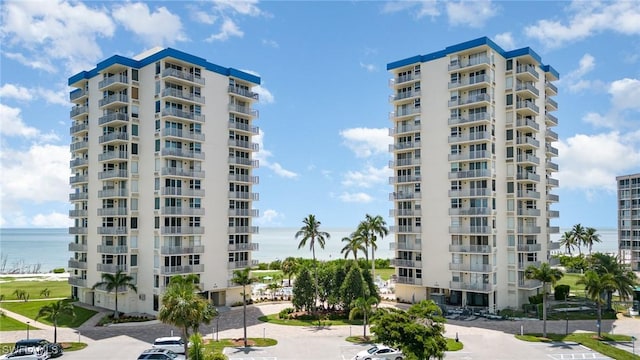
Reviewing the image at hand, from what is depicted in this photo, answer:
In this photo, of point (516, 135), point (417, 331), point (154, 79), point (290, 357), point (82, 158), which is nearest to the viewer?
point (417, 331)

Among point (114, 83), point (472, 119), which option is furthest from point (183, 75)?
point (472, 119)

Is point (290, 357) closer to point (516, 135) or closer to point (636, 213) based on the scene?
point (516, 135)

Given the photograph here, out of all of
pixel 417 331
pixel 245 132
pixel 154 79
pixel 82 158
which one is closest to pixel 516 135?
pixel 245 132

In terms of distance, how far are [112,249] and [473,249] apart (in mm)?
46663

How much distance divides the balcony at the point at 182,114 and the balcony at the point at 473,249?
37.3m

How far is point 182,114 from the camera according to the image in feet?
218

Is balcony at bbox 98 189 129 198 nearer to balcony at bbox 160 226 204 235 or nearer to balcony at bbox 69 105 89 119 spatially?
balcony at bbox 160 226 204 235

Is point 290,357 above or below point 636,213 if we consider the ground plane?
below

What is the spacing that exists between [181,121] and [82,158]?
19.5m

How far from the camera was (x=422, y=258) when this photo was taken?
2817 inches

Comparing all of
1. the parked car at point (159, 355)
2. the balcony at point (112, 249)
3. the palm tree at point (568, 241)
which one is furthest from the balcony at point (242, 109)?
the palm tree at point (568, 241)

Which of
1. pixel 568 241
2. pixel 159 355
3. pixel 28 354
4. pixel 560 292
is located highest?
pixel 568 241

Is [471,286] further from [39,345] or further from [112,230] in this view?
[39,345]

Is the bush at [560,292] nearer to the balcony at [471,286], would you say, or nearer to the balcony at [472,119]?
the balcony at [471,286]
